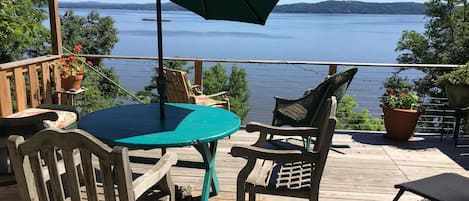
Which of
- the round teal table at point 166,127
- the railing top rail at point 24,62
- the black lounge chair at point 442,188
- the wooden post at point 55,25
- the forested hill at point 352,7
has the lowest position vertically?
the black lounge chair at point 442,188

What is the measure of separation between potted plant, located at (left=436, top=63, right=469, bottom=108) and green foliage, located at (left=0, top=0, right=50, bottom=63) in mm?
7736

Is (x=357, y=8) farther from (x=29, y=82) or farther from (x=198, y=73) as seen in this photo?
(x=29, y=82)

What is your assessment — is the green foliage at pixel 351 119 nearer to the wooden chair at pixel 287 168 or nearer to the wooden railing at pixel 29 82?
the wooden chair at pixel 287 168

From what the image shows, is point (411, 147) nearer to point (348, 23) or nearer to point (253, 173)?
point (253, 173)

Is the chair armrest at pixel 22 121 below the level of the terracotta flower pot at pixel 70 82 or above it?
above

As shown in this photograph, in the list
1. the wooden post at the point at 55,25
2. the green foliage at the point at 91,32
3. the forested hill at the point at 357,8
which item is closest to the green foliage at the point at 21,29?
the wooden post at the point at 55,25

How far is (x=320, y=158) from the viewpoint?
2041 millimetres

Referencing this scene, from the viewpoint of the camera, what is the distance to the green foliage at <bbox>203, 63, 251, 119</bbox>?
51.6 feet

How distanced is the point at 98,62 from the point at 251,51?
455 inches

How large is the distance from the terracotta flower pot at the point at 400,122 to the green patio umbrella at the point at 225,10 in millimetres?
2380

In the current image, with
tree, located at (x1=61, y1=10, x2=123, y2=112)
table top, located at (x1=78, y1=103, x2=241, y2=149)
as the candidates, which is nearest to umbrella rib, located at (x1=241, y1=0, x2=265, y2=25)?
table top, located at (x1=78, y1=103, x2=241, y2=149)

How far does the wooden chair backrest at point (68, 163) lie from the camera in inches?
52.2

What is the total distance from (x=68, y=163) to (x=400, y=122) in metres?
3.95

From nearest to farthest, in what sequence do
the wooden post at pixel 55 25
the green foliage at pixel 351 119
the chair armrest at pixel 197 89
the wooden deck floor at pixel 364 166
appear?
the wooden deck floor at pixel 364 166
the wooden post at pixel 55 25
the chair armrest at pixel 197 89
the green foliage at pixel 351 119
